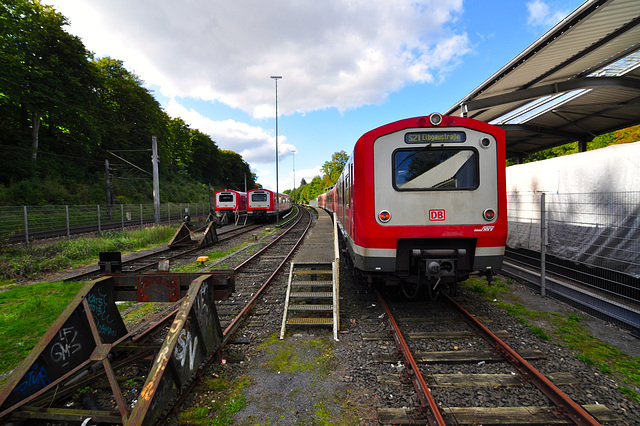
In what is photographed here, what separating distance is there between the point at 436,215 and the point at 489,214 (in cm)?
85

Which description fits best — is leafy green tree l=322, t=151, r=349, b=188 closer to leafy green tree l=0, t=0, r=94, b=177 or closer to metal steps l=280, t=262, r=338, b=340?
leafy green tree l=0, t=0, r=94, b=177

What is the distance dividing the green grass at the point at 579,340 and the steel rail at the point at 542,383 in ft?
2.79

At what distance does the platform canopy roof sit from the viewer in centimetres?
576

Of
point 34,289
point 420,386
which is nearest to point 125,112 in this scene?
point 34,289

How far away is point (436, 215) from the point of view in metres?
4.67

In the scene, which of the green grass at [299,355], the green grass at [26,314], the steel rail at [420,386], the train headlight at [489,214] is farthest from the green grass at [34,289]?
the train headlight at [489,214]

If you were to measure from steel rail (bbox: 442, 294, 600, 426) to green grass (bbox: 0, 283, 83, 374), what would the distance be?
21.9 ft

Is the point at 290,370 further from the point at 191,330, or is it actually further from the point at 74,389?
the point at 74,389

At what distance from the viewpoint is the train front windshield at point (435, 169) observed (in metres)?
4.73

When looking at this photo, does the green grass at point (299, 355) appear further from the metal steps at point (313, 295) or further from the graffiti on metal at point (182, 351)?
the graffiti on metal at point (182, 351)

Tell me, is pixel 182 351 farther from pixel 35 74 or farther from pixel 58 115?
pixel 58 115

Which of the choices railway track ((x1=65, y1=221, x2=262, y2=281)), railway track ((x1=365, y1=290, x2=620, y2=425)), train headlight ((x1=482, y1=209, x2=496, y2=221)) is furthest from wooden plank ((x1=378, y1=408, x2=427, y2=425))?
railway track ((x1=65, y1=221, x2=262, y2=281))

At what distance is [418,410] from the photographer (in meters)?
2.89

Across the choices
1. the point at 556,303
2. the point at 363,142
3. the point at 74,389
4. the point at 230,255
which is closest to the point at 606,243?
the point at 556,303
